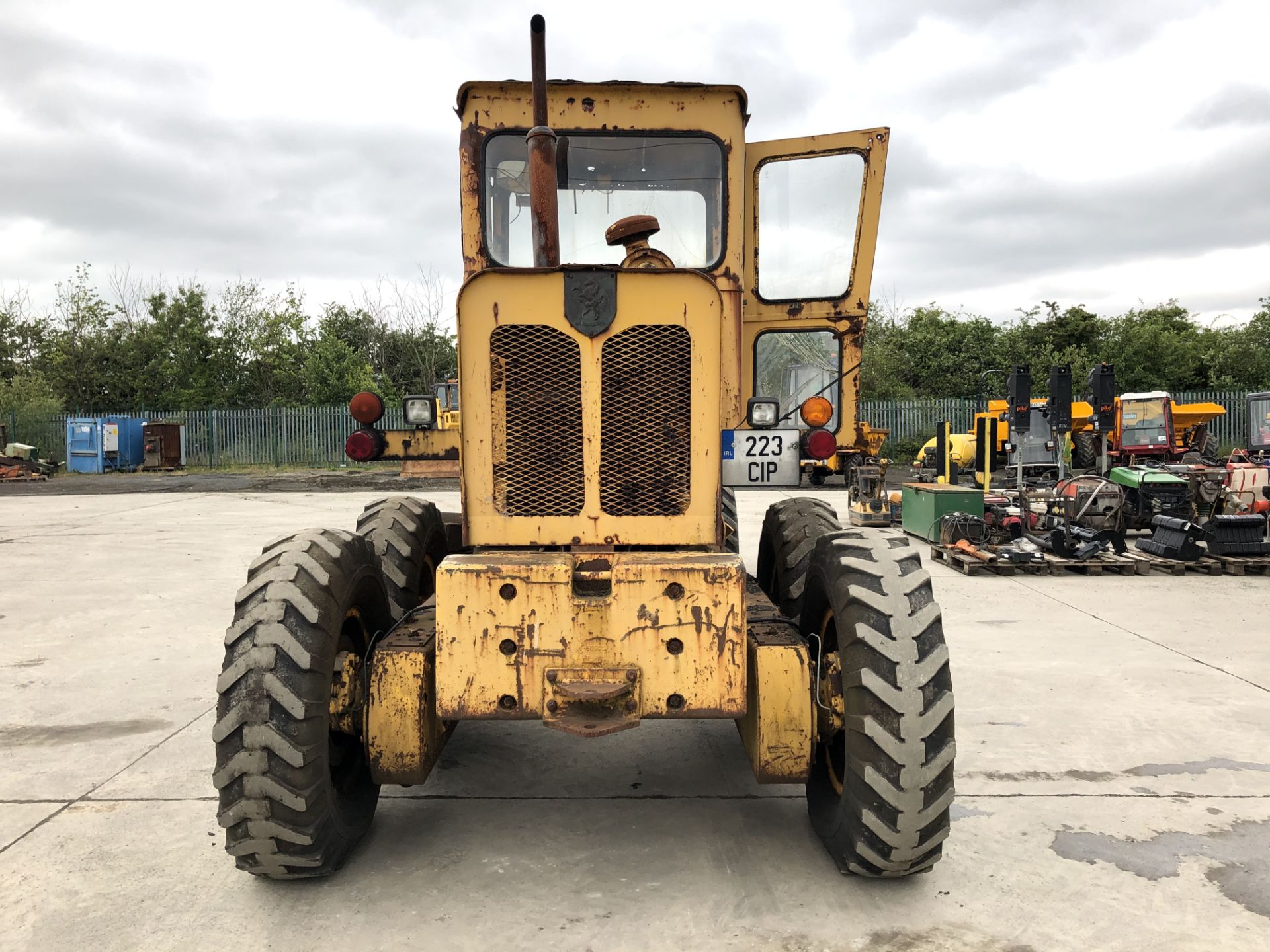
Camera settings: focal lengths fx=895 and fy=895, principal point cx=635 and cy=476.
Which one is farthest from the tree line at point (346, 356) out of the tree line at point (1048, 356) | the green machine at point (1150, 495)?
the green machine at point (1150, 495)

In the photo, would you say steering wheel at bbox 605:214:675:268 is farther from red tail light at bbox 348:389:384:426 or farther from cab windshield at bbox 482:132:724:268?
red tail light at bbox 348:389:384:426

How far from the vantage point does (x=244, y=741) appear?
2.92m

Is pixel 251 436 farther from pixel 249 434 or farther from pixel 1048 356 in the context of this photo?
pixel 1048 356

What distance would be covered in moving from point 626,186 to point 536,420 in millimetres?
1596

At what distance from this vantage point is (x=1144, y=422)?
670 inches

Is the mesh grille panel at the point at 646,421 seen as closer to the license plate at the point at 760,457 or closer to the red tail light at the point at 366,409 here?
the license plate at the point at 760,457

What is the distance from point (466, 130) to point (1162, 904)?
4129 mm

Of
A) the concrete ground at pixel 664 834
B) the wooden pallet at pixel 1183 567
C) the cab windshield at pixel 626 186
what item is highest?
the cab windshield at pixel 626 186

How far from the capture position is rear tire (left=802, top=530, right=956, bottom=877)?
290cm

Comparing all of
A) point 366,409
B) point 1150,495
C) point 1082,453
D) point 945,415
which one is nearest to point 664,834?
point 366,409

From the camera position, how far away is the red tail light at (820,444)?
11.7 feet

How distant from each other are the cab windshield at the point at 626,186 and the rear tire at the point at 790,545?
1.46m

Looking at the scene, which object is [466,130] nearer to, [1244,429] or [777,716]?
[777,716]

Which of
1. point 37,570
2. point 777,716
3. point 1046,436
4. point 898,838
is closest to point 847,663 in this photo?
point 777,716
